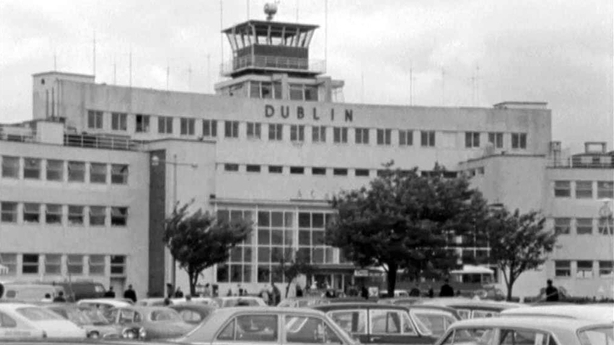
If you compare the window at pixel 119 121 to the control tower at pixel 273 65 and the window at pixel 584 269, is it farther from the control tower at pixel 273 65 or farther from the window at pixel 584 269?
the window at pixel 584 269

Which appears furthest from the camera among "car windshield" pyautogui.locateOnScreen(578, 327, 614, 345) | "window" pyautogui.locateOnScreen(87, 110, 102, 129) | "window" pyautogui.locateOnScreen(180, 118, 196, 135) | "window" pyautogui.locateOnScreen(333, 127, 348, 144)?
"window" pyautogui.locateOnScreen(333, 127, 348, 144)

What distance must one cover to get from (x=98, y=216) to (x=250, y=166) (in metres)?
12.3

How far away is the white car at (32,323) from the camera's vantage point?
2616 centimetres

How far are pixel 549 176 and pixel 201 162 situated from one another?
22.6 m

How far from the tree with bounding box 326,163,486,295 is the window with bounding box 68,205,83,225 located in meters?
18.7

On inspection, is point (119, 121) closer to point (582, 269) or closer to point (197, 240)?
point (197, 240)

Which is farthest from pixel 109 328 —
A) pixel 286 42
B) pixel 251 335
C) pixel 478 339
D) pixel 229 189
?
pixel 286 42

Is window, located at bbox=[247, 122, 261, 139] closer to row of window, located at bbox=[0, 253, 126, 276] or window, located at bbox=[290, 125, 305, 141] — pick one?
window, located at bbox=[290, 125, 305, 141]

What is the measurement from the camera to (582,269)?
90.9 metres

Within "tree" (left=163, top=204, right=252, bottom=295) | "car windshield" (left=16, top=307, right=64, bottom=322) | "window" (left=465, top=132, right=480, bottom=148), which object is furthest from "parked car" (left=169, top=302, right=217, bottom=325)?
"window" (left=465, top=132, right=480, bottom=148)

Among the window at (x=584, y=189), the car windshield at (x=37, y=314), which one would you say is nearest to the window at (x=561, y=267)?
the window at (x=584, y=189)

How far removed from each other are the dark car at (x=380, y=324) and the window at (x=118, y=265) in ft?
184

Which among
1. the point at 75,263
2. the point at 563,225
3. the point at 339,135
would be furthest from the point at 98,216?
the point at 563,225

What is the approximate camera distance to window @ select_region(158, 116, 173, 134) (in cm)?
8781
